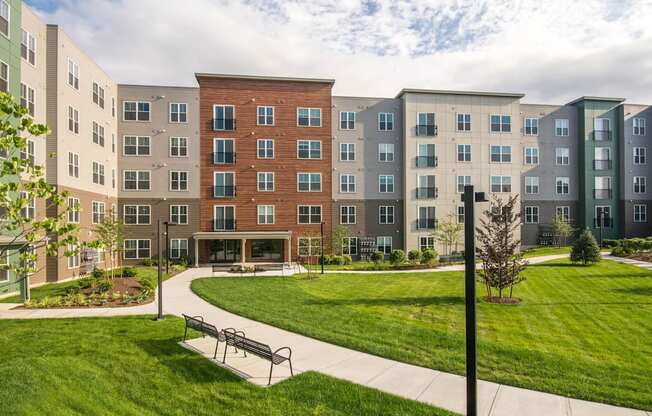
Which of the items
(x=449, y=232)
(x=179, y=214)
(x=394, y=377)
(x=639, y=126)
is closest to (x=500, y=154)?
(x=449, y=232)

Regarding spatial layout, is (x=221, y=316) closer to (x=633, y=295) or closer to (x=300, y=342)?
(x=300, y=342)

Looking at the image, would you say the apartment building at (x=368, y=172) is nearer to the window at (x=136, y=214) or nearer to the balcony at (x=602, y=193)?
the window at (x=136, y=214)

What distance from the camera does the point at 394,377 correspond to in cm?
850

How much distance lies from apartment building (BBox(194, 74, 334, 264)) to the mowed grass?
41.7 feet

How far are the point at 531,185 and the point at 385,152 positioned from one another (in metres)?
17.3

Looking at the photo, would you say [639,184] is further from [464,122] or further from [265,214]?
[265,214]

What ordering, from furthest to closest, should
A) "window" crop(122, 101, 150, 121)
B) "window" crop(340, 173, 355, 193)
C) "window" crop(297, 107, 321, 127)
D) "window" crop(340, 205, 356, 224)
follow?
"window" crop(340, 173, 355, 193) → "window" crop(340, 205, 356, 224) → "window" crop(297, 107, 321, 127) → "window" crop(122, 101, 150, 121)

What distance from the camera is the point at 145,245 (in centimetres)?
3438

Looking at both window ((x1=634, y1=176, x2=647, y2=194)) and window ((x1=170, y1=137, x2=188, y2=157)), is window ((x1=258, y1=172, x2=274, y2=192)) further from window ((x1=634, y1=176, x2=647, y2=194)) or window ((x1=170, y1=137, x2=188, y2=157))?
window ((x1=634, y1=176, x2=647, y2=194))

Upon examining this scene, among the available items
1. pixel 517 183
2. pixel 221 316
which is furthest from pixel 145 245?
pixel 517 183

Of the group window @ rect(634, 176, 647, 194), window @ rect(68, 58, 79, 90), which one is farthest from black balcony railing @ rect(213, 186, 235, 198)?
window @ rect(634, 176, 647, 194)

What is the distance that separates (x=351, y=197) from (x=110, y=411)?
31.8 meters

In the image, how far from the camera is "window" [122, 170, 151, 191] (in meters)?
34.6

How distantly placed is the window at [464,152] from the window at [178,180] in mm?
26508
